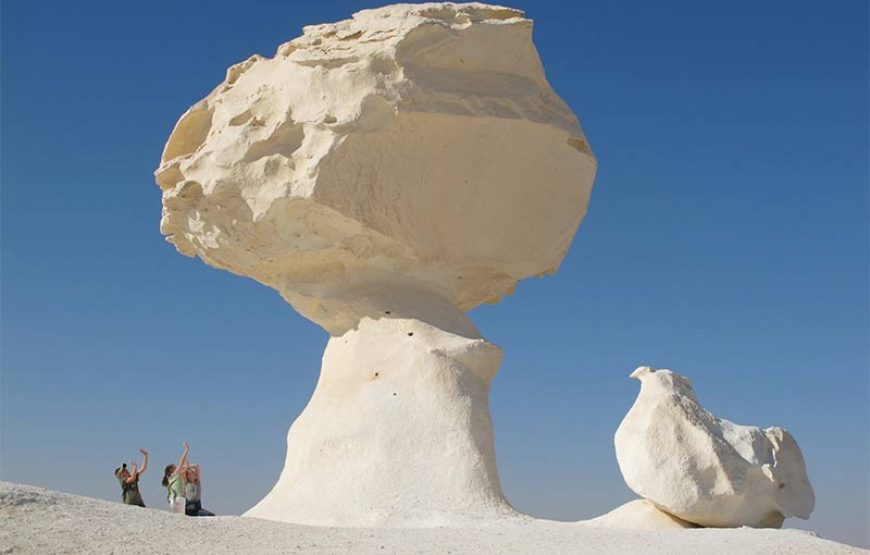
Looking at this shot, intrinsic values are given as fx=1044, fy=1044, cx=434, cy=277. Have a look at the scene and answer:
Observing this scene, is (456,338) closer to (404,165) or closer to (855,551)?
(404,165)

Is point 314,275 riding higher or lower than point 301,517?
higher

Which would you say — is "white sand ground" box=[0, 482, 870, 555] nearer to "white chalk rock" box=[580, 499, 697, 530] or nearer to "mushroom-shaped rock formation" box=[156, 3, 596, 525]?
"white chalk rock" box=[580, 499, 697, 530]

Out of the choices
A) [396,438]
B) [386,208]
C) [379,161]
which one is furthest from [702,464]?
[379,161]

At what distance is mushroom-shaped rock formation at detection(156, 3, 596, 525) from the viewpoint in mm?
11344

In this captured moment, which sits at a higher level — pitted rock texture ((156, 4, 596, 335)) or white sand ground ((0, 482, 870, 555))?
pitted rock texture ((156, 4, 596, 335))

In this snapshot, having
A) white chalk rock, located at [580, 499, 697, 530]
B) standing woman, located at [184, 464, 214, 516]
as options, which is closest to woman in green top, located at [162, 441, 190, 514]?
standing woman, located at [184, 464, 214, 516]

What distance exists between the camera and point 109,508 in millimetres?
8734

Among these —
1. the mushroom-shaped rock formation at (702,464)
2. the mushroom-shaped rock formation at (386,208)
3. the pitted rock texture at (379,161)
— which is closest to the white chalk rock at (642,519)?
the mushroom-shaped rock formation at (702,464)

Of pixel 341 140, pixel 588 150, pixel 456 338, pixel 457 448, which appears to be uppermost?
pixel 588 150

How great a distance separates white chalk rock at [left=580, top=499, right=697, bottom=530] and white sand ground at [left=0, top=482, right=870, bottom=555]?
3.68ft

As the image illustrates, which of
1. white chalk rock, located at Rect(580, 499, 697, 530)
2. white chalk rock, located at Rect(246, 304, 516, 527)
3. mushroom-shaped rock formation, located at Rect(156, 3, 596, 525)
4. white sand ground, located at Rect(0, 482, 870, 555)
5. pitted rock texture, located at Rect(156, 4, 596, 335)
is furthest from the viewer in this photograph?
pitted rock texture, located at Rect(156, 4, 596, 335)

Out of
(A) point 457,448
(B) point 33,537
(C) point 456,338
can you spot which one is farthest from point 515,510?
(B) point 33,537

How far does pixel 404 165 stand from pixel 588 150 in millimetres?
2665

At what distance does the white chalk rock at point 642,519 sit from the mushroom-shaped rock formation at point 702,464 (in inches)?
4.7
